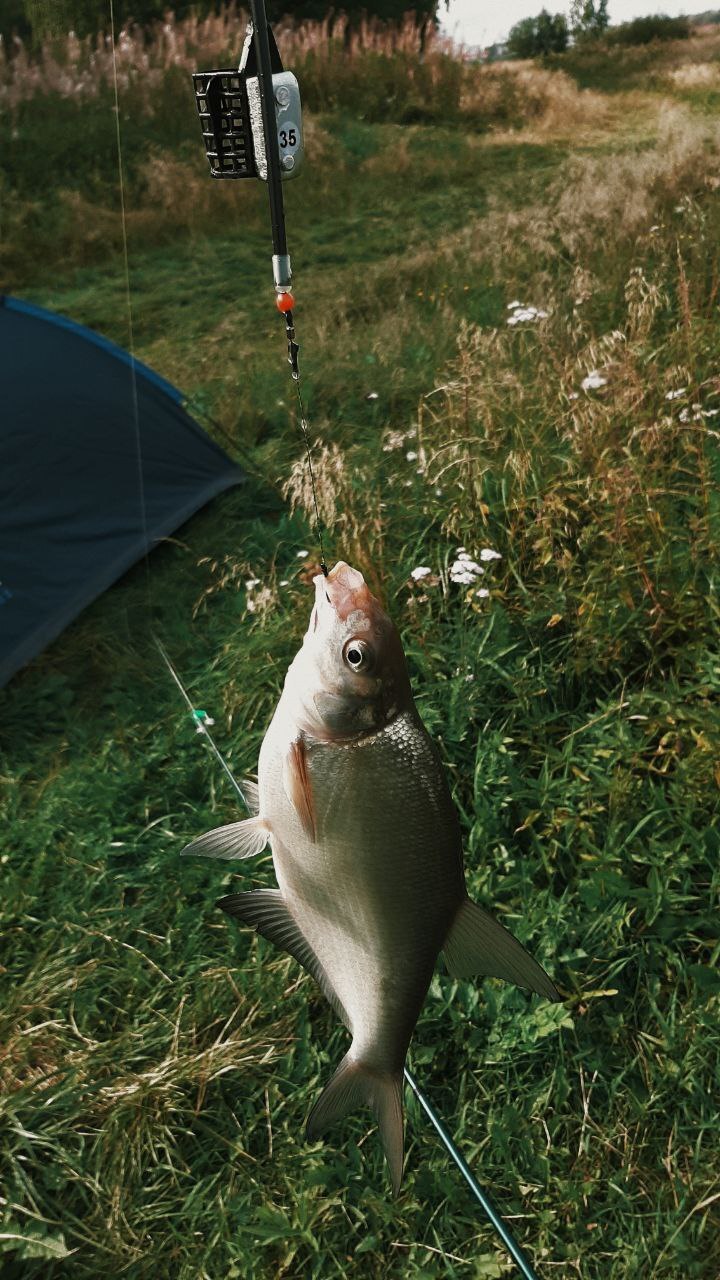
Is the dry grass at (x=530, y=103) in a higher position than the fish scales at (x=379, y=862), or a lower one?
higher

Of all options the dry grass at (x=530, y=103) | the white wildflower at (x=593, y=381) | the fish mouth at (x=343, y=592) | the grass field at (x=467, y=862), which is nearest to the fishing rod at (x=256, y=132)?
the fish mouth at (x=343, y=592)

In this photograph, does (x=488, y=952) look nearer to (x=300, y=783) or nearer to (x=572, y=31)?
(x=300, y=783)

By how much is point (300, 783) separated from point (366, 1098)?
44cm

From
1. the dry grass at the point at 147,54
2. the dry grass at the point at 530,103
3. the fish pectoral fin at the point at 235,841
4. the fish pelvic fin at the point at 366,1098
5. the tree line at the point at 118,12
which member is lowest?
the fish pelvic fin at the point at 366,1098

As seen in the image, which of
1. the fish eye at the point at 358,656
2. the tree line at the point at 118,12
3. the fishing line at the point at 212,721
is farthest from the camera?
the tree line at the point at 118,12

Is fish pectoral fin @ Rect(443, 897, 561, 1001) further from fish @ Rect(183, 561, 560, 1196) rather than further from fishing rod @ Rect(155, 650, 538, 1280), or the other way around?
fishing rod @ Rect(155, 650, 538, 1280)

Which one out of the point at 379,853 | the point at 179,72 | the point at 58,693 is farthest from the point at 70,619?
Result: the point at 179,72

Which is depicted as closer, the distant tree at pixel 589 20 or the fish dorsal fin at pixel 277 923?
the fish dorsal fin at pixel 277 923

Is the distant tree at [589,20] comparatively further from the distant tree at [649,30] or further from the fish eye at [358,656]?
the fish eye at [358,656]

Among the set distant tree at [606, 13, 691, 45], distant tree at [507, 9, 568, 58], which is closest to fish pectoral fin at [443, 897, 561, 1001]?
distant tree at [606, 13, 691, 45]

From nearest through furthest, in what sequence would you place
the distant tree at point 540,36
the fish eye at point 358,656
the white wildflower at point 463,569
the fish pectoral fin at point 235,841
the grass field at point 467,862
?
the fish eye at point 358,656 → the fish pectoral fin at point 235,841 → the grass field at point 467,862 → the white wildflower at point 463,569 → the distant tree at point 540,36

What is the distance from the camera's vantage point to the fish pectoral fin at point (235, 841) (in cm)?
129

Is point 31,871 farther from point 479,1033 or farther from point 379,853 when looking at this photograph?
point 379,853

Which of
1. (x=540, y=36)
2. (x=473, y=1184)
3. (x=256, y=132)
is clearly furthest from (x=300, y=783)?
(x=540, y=36)
